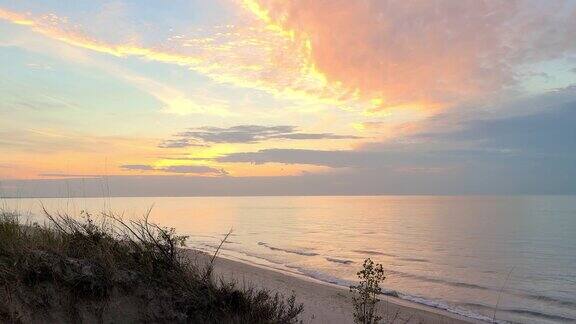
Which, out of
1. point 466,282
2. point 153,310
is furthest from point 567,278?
point 153,310

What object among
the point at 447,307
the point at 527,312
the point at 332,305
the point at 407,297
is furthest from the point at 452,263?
the point at 332,305

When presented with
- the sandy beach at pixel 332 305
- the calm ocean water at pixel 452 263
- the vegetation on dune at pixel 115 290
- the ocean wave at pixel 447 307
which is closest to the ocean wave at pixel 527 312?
the calm ocean water at pixel 452 263

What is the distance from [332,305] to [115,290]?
8.69 metres

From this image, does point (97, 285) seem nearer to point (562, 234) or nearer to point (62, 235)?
point (62, 235)

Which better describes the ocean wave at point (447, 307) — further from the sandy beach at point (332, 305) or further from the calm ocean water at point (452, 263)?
the sandy beach at point (332, 305)

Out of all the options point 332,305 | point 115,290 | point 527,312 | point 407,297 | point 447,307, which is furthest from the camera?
point 407,297

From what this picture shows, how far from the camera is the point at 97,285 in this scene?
23.4ft

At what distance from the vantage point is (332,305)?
47.4 ft

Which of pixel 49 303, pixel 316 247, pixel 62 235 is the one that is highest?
pixel 62 235

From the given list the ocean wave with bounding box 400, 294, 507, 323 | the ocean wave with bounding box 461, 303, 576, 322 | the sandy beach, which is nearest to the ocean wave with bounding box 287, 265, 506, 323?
the ocean wave with bounding box 400, 294, 507, 323

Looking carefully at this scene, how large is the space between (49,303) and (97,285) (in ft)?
2.19

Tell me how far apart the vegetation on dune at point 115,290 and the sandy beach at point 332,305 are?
309 centimetres

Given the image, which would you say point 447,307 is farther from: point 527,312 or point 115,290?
point 115,290

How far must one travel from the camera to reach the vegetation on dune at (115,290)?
6.73 meters
